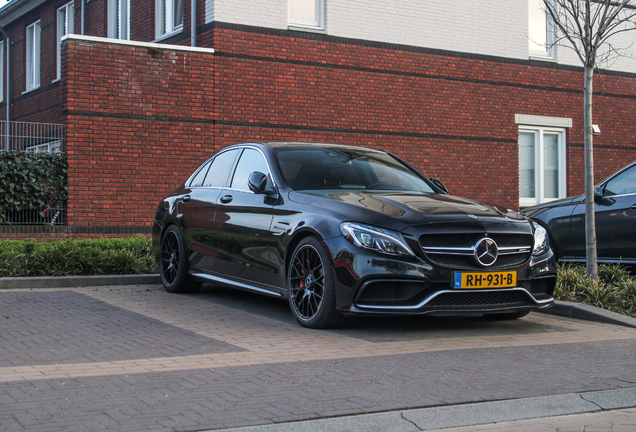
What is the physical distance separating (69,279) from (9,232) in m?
5.07

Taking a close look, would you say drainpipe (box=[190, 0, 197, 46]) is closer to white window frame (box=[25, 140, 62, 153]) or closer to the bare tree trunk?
white window frame (box=[25, 140, 62, 153])

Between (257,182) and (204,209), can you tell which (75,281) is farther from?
(257,182)

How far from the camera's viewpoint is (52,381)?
4.79 metres

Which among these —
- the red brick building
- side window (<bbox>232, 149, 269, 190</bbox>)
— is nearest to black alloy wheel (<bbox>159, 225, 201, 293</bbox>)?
side window (<bbox>232, 149, 269, 190</bbox>)

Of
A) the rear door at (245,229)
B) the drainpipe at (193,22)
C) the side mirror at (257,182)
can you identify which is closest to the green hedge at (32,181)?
the drainpipe at (193,22)

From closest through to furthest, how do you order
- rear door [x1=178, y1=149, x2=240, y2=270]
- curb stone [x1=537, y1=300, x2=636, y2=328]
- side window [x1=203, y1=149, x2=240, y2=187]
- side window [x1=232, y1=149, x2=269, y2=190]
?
curb stone [x1=537, y1=300, x2=636, y2=328] → side window [x1=232, y1=149, x2=269, y2=190] → rear door [x1=178, y1=149, x2=240, y2=270] → side window [x1=203, y1=149, x2=240, y2=187]

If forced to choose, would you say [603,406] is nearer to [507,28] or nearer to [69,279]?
[69,279]

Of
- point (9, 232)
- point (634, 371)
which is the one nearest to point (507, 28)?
point (9, 232)

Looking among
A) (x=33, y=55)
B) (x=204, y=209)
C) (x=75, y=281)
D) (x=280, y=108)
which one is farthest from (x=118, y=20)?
(x=204, y=209)

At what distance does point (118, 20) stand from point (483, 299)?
49.0 feet

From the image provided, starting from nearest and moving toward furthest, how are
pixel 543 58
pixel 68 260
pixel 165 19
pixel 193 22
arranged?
pixel 68 260, pixel 193 22, pixel 165 19, pixel 543 58

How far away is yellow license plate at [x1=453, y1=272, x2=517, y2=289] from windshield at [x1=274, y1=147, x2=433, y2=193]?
159cm

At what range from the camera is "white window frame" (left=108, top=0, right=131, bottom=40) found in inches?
732

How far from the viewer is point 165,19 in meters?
17.0
